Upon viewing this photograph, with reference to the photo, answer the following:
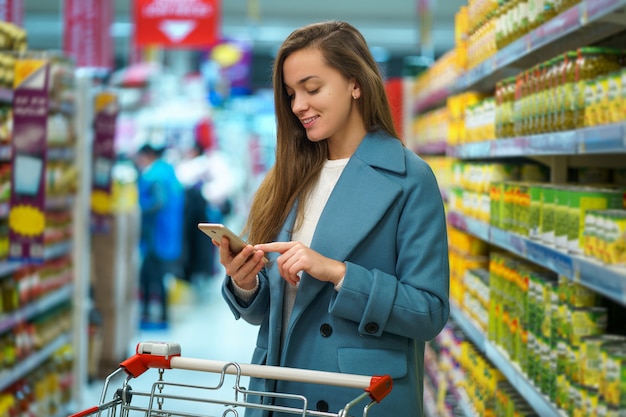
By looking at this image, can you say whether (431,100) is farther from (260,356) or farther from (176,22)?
(176,22)

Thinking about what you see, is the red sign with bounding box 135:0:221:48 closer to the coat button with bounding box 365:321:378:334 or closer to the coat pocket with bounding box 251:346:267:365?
the coat pocket with bounding box 251:346:267:365

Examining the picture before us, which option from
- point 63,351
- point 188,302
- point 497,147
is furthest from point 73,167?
point 188,302

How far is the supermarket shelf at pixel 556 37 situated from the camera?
89.5 inches

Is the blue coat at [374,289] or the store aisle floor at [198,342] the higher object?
the blue coat at [374,289]

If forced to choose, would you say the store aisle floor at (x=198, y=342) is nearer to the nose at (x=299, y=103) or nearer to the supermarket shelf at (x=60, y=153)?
the supermarket shelf at (x=60, y=153)

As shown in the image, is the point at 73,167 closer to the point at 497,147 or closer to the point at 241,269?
the point at 497,147

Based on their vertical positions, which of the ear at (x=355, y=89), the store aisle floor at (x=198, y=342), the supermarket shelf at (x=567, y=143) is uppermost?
the ear at (x=355, y=89)

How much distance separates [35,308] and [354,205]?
134 inches

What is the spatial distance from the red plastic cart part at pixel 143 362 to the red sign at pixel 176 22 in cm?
850

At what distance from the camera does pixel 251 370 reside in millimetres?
2033

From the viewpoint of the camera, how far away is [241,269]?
2285 mm

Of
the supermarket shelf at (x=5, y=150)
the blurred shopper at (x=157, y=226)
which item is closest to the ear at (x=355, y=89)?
the supermarket shelf at (x=5, y=150)

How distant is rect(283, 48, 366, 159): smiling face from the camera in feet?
7.53

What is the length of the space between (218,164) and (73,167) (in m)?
8.33
